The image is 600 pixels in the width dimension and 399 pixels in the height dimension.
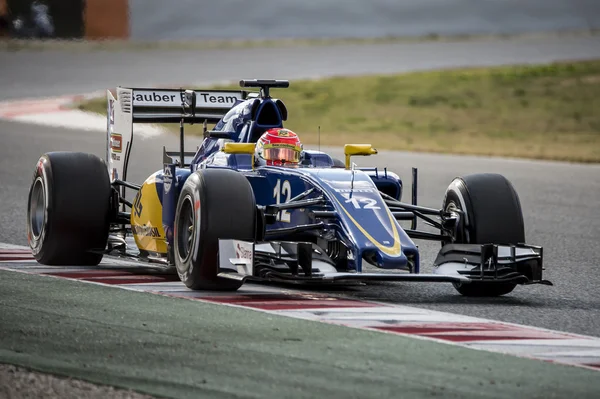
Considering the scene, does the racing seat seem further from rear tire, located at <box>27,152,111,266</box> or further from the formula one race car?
rear tire, located at <box>27,152,111,266</box>

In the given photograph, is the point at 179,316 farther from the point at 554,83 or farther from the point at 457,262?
the point at 554,83

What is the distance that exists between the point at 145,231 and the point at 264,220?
189 cm

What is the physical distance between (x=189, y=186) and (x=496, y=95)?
26147mm

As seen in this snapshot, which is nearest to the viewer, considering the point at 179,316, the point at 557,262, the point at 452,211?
the point at 179,316

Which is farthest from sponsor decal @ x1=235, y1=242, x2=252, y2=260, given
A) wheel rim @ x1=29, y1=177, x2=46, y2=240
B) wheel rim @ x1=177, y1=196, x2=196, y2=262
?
wheel rim @ x1=29, y1=177, x2=46, y2=240

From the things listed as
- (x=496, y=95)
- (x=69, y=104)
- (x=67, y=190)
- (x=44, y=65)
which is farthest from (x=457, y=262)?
(x=44, y=65)

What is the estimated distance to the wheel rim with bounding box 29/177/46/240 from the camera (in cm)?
1160

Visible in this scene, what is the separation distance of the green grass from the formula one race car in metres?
14.4

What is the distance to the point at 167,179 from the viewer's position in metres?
10.8

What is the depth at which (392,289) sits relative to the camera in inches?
404

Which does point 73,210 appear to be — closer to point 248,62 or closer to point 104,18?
point 104,18

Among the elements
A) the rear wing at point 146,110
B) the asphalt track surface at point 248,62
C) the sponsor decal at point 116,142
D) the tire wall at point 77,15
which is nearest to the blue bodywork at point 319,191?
the rear wing at point 146,110

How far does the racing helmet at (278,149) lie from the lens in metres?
10.7

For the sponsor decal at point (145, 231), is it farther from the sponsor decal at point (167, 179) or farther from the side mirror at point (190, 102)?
the side mirror at point (190, 102)
